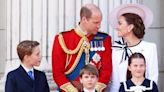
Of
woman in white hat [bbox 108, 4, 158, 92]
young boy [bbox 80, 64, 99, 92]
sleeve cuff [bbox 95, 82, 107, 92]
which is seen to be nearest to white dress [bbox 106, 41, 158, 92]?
woman in white hat [bbox 108, 4, 158, 92]

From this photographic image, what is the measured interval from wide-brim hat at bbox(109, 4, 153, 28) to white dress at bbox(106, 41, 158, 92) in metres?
0.25

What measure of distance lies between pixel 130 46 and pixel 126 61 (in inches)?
6.1

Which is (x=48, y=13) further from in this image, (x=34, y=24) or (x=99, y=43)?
(x=99, y=43)

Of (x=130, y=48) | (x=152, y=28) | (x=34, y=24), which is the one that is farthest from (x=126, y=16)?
(x=152, y=28)

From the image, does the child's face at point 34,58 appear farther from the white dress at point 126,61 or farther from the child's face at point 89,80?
the white dress at point 126,61

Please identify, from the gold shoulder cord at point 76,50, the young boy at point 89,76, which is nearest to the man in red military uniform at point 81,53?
the gold shoulder cord at point 76,50

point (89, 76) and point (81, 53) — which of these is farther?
point (81, 53)

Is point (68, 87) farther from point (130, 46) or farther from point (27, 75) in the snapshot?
point (130, 46)

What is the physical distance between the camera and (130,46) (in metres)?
5.55

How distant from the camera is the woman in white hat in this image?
18.0 feet

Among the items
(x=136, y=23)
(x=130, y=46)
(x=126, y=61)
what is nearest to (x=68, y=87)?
(x=126, y=61)

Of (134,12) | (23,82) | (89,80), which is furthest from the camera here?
(134,12)

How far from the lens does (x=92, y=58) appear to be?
549cm

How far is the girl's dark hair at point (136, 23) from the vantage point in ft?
18.1
